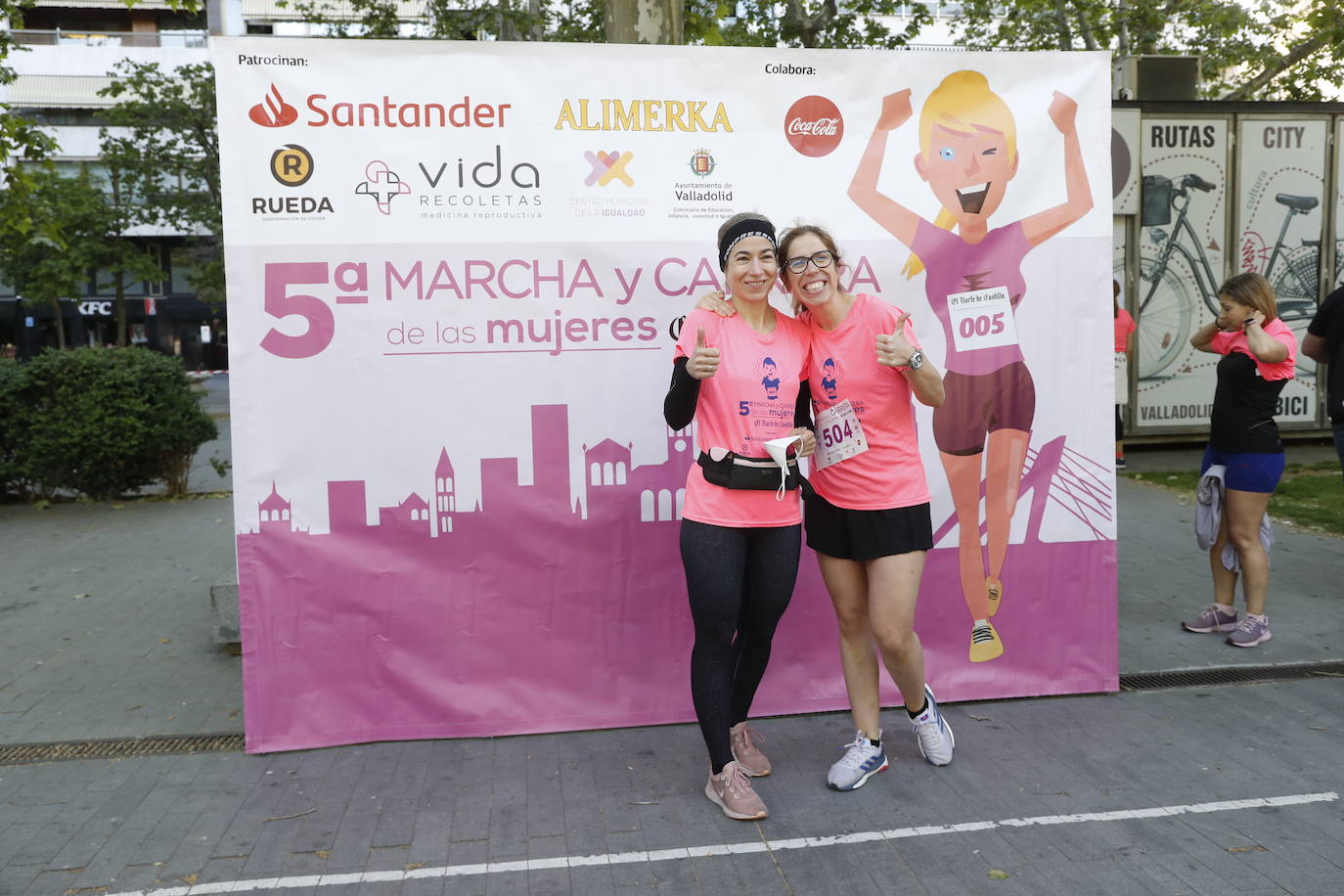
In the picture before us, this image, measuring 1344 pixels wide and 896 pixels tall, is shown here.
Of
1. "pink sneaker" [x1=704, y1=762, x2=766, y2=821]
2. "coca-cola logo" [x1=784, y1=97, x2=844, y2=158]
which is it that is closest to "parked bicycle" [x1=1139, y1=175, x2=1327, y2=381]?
"coca-cola logo" [x1=784, y1=97, x2=844, y2=158]

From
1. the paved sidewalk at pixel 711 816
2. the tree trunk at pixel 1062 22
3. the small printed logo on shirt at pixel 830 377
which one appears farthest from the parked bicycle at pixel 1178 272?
the small printed logo on shirt at pixel 830 377

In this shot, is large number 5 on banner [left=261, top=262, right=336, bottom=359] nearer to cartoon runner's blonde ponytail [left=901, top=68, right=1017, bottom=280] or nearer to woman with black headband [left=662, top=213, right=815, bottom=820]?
woman with black headband [left=662, top=213, right=815, bottom=820]

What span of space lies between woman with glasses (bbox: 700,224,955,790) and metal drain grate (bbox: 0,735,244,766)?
251 centimetres

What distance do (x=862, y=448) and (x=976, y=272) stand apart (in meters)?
1.34

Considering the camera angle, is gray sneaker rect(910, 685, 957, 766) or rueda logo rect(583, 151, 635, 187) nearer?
gray sneaker rect(910, 685, 957, 766)

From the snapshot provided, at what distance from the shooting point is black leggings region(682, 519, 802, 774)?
3742 millimetres

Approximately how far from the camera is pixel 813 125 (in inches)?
180

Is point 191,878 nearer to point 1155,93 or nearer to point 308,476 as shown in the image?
point 308,476

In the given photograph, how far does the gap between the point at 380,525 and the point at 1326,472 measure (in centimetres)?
1018

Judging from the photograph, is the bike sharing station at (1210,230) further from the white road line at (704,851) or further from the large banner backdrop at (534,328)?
the white road line at (704,851)

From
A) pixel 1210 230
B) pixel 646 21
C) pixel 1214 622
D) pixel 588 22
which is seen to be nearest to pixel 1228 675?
pixel 1214 622

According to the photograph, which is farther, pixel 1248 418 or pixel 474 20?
pixel 474 20

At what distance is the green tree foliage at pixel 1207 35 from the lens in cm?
1639

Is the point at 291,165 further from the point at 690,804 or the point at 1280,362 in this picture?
the point at 1280,362
